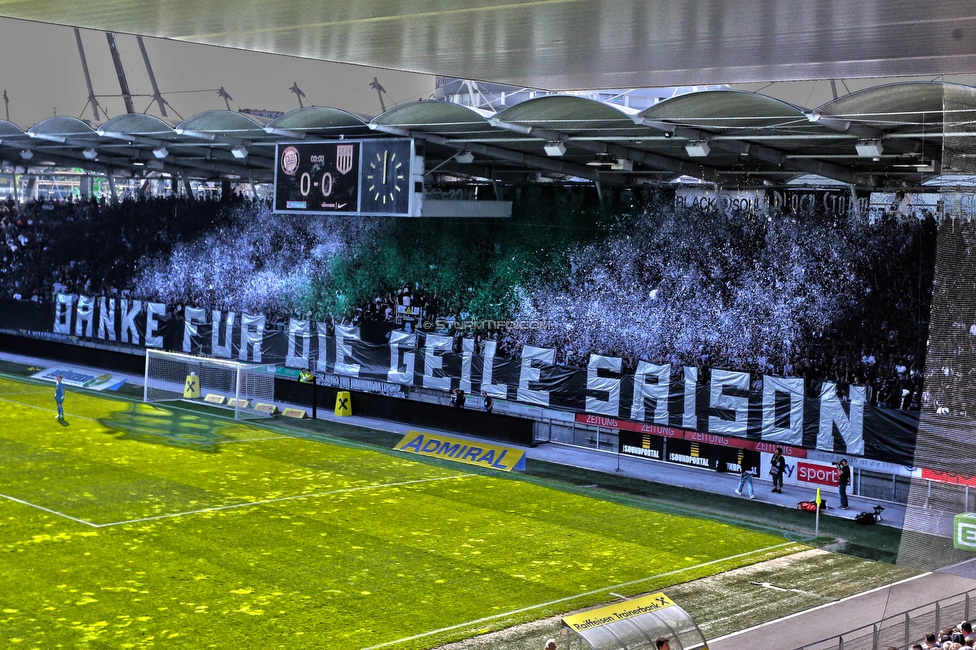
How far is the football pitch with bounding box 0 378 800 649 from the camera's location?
15.1 m

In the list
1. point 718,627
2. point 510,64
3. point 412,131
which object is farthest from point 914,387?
point 510,64

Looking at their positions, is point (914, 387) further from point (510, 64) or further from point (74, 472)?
point (74, 472)

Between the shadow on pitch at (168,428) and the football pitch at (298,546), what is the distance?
7.4 inches

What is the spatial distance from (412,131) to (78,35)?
88.0ft

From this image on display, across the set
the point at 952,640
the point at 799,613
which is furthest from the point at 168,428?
the point at 952,640

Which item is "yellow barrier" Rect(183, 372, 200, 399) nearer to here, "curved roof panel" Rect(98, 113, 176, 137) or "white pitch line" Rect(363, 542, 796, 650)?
"curved roof panel" Rect(98, 113, 176, 137)

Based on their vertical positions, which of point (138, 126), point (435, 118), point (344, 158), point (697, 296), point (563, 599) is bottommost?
point (563, 599)

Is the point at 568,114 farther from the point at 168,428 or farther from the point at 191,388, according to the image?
the point at 191,388

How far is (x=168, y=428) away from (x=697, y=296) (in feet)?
51.3

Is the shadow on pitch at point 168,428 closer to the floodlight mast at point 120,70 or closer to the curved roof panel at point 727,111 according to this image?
the curved roof panel at point 727,111

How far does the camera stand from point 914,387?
25000mm

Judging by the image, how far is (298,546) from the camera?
1902 centimetres

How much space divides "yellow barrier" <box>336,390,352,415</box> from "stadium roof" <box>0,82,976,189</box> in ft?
A: 24.6

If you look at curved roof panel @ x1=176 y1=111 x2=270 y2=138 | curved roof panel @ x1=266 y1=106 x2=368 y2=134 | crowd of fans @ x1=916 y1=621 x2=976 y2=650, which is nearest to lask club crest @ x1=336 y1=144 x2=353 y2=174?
curved roof panel @ x1=266 y1=106 x2=368 y2=134
